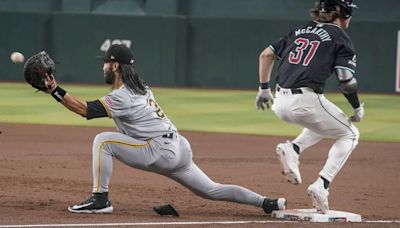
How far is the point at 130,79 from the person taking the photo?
7.06 metres

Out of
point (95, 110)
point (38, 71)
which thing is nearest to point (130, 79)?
point (95, 110)

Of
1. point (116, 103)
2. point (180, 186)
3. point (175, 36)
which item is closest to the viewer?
point (116, 103)

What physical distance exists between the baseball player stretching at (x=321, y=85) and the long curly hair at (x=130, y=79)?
1.10 m

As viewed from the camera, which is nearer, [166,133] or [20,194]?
[166,133]

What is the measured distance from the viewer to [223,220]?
6.98 m

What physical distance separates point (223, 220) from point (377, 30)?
18.9 m

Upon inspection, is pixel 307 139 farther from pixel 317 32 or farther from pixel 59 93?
pixel 59 93

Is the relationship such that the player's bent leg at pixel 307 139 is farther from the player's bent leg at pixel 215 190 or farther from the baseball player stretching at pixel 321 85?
the player's bent leg at pixel 215 190

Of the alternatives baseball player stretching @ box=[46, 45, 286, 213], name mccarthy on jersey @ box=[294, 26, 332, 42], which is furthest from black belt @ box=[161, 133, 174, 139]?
name mccarthy on jersey @ box=[294, 26, 332, 42]

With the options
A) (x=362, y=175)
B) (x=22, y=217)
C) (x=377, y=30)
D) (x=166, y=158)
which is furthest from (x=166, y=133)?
(x=377, y=30)

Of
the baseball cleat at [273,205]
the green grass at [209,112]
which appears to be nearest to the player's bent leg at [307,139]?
the baseball cleat at [273,205]

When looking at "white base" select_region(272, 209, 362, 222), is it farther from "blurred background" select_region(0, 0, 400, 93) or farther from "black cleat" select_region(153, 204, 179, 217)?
"blurred background" select_region(0, 0, 400, 93)

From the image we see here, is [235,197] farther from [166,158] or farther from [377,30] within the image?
[377,30]

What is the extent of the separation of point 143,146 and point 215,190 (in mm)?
A: 645
